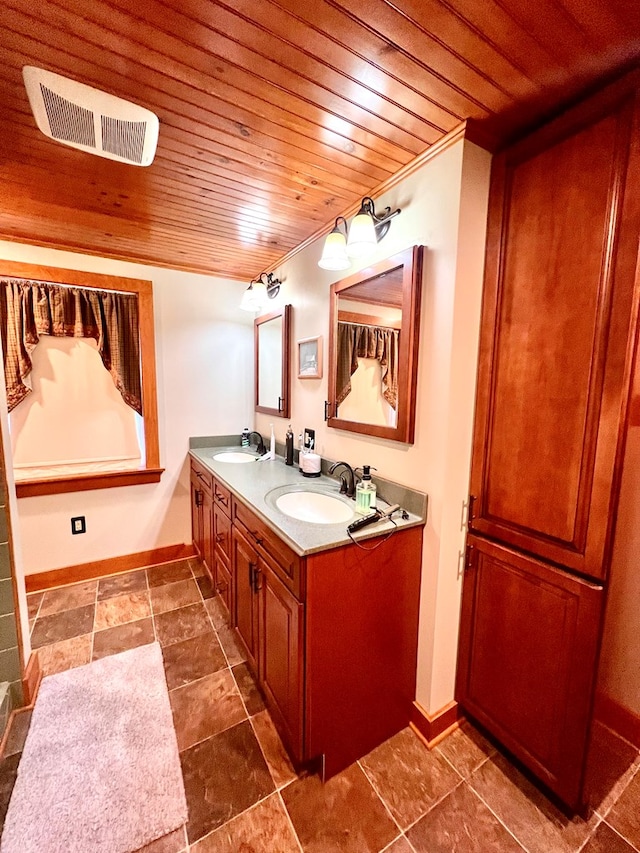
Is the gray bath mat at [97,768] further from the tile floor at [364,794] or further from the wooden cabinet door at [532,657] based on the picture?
the wooden cabinet door at [532,657]

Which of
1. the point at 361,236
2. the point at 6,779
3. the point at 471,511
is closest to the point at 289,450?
the point at 471,511

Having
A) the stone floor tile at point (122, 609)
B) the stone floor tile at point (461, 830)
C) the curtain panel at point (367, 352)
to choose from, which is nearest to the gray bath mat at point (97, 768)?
the stone floor tile at point (122, 609)

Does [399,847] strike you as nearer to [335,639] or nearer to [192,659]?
[335,639]

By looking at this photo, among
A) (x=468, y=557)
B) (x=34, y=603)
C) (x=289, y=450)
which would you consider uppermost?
(x=289, y=450)

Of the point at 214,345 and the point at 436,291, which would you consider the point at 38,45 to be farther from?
the point at 214,345

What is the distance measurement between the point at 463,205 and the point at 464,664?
5.95 ft

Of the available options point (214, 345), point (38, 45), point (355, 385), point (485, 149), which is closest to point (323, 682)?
point (355, 385)

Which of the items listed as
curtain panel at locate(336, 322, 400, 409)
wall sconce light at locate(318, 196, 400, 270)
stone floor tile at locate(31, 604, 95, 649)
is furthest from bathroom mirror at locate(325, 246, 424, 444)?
stone floor tile at locate(31, 604, 95, 649)

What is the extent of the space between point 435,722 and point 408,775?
212 millimetres

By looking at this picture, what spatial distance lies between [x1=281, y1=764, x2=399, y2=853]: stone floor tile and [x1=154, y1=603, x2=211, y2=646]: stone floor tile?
1010 millimetres

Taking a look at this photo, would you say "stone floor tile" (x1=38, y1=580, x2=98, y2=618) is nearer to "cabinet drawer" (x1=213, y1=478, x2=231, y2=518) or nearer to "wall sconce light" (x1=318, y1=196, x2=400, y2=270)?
"cabinet drawer" (x1=213, y1=478, x2=231, y2=518)

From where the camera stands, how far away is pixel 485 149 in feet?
4.06

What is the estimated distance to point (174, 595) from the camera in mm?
2348

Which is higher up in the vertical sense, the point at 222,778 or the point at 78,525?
the point at 78,525
